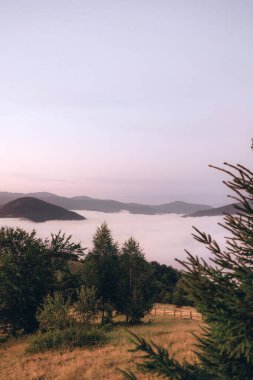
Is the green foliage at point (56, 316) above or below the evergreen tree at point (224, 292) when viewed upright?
below

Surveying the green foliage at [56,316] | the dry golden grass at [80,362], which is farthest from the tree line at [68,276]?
the dry golden grass at [80,362]

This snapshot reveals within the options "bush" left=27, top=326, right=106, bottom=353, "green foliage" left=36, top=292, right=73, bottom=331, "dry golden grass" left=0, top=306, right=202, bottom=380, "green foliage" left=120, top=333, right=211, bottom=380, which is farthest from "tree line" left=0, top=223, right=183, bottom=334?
"green foliage" left=120, top=333, right=211, bottom=380

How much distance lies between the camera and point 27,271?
104 ft

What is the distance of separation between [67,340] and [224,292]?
833 inches

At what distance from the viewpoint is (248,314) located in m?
4.91

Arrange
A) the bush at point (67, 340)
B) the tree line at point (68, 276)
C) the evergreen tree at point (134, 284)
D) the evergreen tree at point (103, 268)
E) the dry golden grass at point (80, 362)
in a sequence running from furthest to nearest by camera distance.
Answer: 1. the evergreen tree at point (103, 268)
2. the evergreen tree at point (134, 284)
3. the tree line at point (68, 276)
4. the bush at point (67, 340)
5. the dry golden grass at point (80, 362)

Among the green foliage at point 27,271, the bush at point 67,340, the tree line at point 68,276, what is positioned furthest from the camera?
the tree line at point 68,276

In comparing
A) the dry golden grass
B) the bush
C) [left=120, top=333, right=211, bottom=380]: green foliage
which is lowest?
the bush

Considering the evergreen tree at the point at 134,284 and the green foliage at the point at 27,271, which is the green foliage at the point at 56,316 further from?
the evergreen tree at the point at 134,284

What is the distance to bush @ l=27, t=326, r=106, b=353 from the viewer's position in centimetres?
2259

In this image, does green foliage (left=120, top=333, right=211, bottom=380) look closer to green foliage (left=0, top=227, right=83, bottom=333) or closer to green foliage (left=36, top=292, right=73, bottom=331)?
green foliage (left=36, top=292, right=73, bottom=331)

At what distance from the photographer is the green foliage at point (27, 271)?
30.4 meters

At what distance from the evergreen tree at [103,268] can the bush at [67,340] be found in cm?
994

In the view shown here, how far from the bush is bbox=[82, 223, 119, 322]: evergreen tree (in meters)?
9.94
